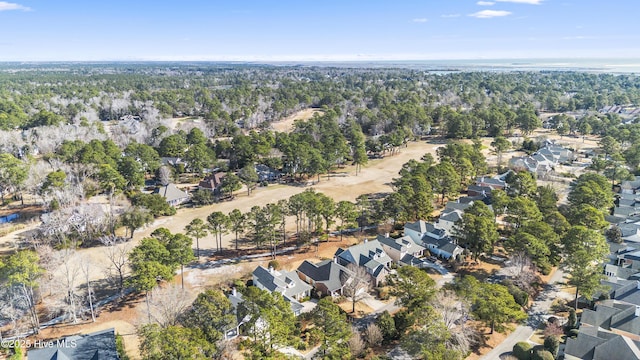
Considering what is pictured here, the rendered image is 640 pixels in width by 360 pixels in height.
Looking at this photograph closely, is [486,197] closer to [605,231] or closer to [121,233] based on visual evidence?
[605,231]

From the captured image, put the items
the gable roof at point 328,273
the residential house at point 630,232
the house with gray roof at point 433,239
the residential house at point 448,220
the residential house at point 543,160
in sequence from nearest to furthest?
the gable roof at point 328,273
the house with gray roof at point 433,239
the residential house at point 630,232
the residential house at point 448,220
the residential house at point 543,160

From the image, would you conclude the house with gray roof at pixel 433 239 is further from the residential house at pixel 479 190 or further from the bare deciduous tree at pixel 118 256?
the bare deciduous tree at pixel 118 256

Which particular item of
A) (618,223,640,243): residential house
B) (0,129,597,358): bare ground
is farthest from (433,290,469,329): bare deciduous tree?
(618,223,640,243): residential house

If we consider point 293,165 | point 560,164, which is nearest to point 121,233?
point 293,165

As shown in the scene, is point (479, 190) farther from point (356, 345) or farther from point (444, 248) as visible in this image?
point (356, 345)

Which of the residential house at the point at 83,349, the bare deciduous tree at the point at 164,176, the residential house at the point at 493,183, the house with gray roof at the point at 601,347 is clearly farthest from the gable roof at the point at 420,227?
the bare deciduous tree at the point at 164,176

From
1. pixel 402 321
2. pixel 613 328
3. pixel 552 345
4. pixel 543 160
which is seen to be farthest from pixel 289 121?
pixel 552 345
